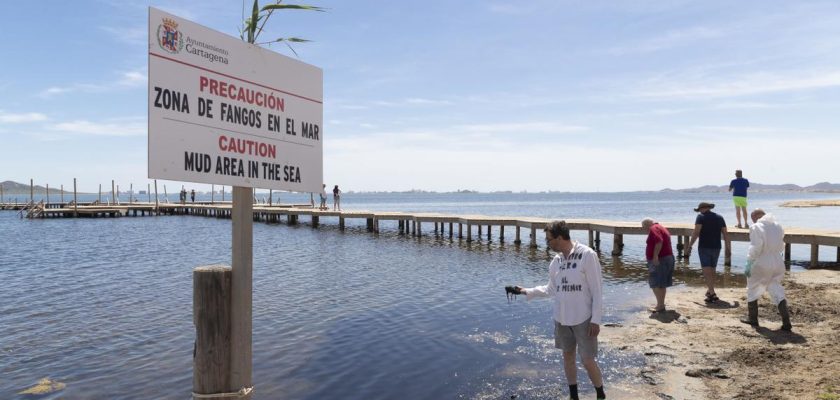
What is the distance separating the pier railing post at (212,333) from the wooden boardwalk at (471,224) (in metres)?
15.2

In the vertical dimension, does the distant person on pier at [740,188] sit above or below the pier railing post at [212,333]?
above

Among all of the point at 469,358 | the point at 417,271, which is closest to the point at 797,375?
the point at 469,358

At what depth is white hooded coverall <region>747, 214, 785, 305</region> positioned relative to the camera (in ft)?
26.5

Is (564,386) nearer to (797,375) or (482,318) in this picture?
(797,375)

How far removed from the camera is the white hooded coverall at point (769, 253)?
808cm

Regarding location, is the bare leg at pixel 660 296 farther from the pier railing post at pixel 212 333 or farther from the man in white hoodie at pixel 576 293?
the pier railing post at pixel 212 333

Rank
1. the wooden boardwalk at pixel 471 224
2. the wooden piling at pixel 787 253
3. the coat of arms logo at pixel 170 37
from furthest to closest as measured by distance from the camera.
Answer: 1. the wooden piling at pixel 787 253
2. the wooden boardwalk at pixel 471 224
3. the coat of arms logo at pixel 170 37

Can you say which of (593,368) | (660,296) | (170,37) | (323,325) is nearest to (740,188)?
(660,296)

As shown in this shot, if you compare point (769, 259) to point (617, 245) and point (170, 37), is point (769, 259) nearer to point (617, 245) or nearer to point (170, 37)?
point (170, 37)

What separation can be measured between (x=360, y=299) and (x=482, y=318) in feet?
12.2

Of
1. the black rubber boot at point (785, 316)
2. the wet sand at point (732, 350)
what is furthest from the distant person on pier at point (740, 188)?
the black rubber boot at point (785, 316)

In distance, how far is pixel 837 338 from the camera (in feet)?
25.6

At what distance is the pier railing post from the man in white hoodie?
298 cm

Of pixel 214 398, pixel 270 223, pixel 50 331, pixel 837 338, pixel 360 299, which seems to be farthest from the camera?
pixel 270 223
